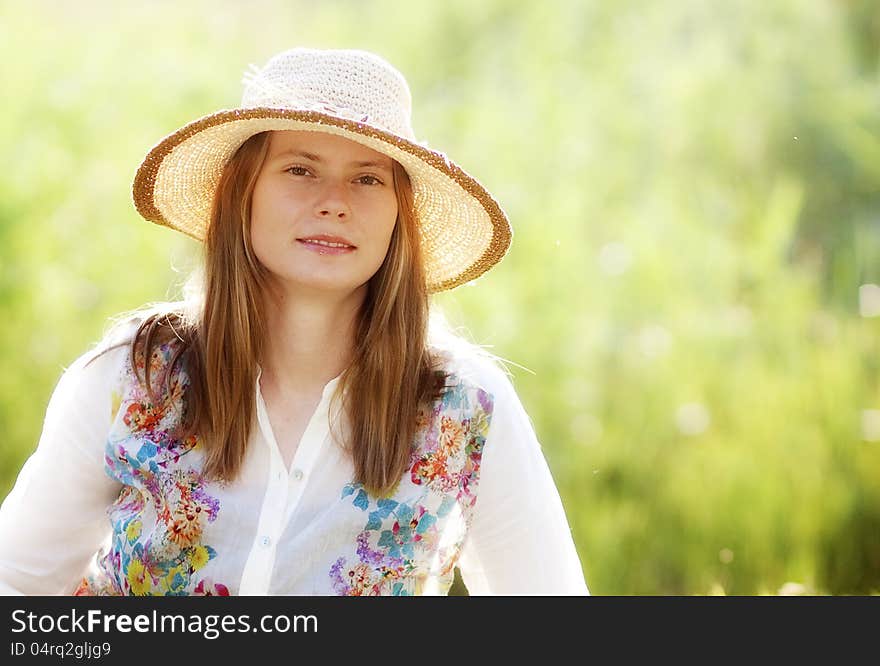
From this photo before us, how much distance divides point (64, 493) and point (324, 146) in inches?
27.5

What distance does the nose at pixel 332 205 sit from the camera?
6.01 feet

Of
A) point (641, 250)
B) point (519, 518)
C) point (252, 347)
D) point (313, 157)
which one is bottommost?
point (519, 518)

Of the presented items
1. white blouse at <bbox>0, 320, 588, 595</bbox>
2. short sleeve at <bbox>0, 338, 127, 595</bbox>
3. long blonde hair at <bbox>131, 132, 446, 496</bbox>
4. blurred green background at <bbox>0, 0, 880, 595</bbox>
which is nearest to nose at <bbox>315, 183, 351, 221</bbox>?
long blonde hair at <bbox>131, 132, 446, 496</bbox>

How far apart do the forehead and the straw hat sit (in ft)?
0.12

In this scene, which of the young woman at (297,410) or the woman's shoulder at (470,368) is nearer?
the young woman at (297,410)

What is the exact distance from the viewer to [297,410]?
1.95m

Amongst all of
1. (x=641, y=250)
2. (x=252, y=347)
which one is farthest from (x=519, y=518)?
(x=641, y=250)

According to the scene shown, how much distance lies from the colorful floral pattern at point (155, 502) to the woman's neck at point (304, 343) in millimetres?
164

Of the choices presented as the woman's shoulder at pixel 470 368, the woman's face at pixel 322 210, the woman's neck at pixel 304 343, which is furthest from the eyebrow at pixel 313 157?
the woman's shoulder at pixel 470 368

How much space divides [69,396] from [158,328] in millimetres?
184

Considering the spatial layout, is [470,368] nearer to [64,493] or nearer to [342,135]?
[342,135]

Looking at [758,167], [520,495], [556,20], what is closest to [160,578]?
[520,495]

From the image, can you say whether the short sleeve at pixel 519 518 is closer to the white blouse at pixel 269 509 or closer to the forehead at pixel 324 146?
the white blouse at pixel 269 509

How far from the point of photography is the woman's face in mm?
1852
